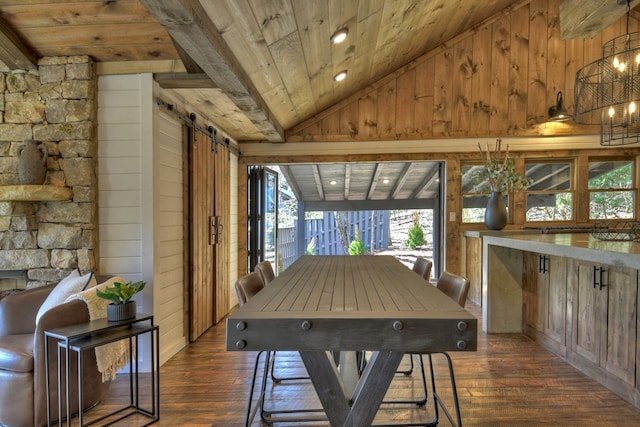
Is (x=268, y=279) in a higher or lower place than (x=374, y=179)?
lower

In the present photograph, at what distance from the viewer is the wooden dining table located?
1.25m

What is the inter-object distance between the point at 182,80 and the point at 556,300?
356cm

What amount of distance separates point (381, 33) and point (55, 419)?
376cm

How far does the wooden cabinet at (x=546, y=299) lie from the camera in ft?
9.75

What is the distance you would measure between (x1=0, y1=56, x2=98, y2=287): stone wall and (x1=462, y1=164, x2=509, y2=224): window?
4277 millimetres

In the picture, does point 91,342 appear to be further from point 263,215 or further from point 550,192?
point 550,192

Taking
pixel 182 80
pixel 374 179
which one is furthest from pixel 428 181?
pixel 182 80

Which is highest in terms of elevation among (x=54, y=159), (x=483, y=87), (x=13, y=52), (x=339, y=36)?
(x=483, y=87)

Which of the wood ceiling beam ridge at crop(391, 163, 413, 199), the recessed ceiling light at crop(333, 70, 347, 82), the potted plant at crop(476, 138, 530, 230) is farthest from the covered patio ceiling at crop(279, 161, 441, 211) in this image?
the recessed ceiling light at crop(333, 70, 347, 82)

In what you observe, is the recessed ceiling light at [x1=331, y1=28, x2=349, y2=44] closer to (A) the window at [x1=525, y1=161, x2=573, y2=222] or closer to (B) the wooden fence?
(A) the window at [x1=525, y1=161, x2=573, y2=222]

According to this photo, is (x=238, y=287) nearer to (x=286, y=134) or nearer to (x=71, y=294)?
(x=71, y=294)

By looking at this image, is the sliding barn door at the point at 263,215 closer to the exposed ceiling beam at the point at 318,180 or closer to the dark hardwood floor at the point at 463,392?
the exposed ceiling beam at the point at 318,180

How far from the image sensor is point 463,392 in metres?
2.41

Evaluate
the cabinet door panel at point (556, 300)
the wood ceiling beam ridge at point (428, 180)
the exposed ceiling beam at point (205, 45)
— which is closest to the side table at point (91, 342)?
the exposed ceiling beam at point (205, 45)
